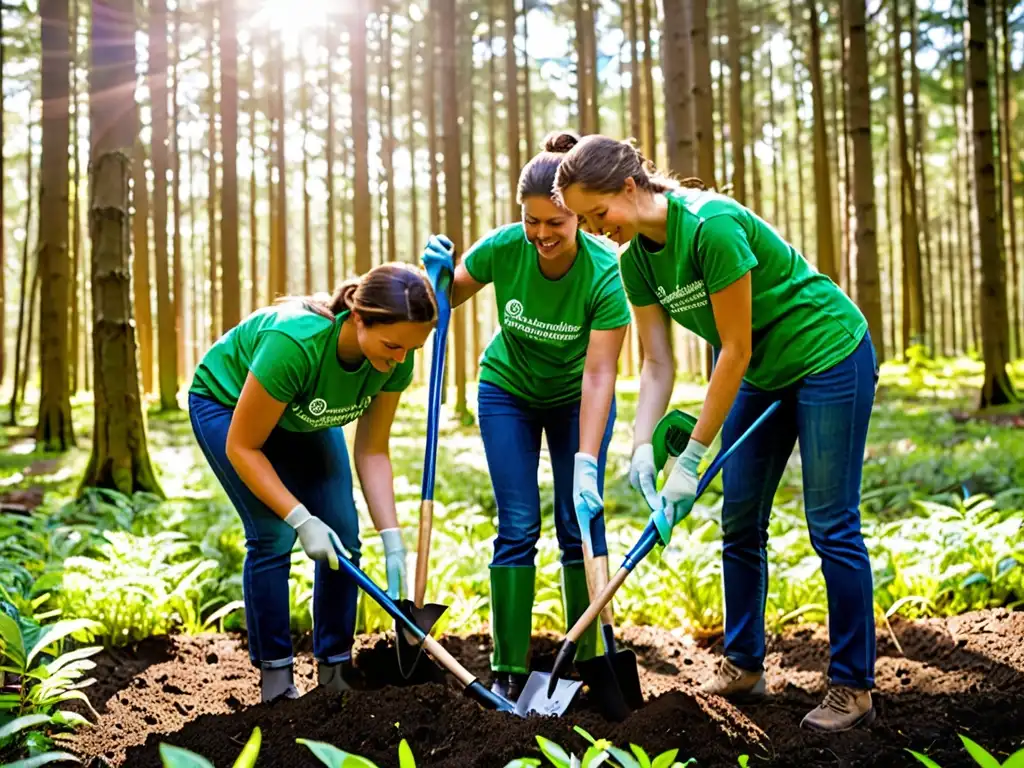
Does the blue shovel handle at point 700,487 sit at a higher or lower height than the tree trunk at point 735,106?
lower

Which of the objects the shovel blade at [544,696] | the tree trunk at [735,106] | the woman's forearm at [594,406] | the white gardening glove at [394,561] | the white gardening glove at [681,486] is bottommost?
the shovel blade at [544,696]

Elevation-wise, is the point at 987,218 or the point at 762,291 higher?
the point at 987,218

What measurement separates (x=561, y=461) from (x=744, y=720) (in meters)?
1.08

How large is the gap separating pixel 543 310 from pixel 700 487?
79cm

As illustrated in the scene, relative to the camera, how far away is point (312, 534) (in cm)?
301

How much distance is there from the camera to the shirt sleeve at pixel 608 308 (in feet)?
10.5

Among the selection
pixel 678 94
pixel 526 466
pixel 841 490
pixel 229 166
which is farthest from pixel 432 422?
pixel 229 166

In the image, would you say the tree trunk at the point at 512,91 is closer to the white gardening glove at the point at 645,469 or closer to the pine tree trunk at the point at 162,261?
the pine tree trunk at the point at 162,261

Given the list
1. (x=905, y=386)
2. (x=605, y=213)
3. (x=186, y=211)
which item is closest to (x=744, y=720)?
(x=605, y=213)

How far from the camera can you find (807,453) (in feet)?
9.81

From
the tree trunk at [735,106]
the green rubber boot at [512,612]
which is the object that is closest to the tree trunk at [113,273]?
the green rubber boot at [512,612]

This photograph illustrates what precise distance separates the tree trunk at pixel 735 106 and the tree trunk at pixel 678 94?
4893 mm

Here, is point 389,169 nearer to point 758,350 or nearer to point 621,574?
point 758,350

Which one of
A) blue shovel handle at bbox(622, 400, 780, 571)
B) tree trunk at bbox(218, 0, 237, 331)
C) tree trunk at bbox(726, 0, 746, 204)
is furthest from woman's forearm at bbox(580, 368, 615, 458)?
tree trunk at bbox(726, 0, 746, 204)
